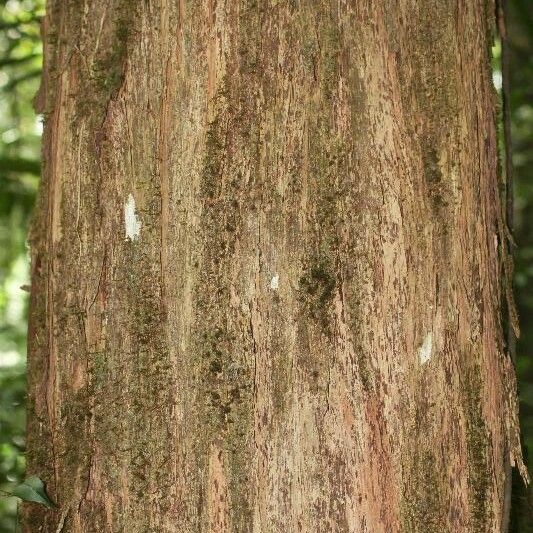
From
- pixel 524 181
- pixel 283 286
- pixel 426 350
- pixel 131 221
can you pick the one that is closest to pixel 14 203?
pixel 131 221

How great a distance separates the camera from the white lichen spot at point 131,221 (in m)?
1.42

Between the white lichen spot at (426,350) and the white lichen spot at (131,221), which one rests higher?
the white lichen spot at (131,221)

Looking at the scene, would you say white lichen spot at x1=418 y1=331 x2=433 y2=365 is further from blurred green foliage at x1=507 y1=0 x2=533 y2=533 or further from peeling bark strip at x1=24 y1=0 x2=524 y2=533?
blurred green foliage at x1=507 y1=0 x2=533 y2=533

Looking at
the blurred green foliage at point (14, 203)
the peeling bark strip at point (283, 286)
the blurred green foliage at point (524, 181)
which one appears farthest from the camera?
the blurred green foliage at point (524, 181)

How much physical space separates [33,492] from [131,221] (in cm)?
57

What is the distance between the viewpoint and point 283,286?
132cm

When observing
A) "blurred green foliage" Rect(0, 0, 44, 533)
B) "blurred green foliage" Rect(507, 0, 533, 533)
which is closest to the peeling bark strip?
"blurred green foliage" Rect(507, 0, 533, 533)

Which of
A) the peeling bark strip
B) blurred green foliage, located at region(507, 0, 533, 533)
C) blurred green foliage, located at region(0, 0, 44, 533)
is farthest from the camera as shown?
blurred green foliage, located at region(507, 0, 533, 533)

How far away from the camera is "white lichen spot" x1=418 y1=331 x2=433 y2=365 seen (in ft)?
4.33

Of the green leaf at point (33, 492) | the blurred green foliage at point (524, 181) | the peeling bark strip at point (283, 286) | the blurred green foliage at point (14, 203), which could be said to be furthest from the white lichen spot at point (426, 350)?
the blurred green foliage at point (14, 203)

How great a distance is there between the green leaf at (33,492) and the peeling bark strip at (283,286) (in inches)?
1.2

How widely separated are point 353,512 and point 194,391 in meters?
0.36

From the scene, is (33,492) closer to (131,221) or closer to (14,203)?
(131,221)

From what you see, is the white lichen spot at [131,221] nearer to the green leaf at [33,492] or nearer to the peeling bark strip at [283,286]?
the peeling bark strip at [283,286]
